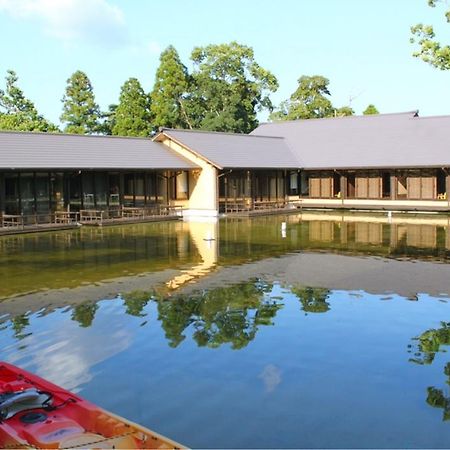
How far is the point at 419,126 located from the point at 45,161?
2283 cm

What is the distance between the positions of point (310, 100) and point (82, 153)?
36.8 m

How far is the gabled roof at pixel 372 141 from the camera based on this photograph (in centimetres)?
3512

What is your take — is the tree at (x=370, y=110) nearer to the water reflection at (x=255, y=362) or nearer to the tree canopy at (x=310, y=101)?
the tree canopy at (x=310, y=101)

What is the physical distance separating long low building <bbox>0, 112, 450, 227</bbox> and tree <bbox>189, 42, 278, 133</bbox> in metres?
12.2

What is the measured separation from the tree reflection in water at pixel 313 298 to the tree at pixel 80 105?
148 ft

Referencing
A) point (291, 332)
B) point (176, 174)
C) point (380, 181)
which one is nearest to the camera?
point (291, 332)

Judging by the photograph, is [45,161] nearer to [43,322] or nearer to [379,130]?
[43,322]

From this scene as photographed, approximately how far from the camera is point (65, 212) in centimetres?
2834

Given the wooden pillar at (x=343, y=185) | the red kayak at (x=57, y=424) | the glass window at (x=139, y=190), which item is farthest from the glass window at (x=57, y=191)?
the red kayak at (x=57, y=424)

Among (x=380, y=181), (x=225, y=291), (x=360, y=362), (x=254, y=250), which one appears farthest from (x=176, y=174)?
(x=360, y=362)

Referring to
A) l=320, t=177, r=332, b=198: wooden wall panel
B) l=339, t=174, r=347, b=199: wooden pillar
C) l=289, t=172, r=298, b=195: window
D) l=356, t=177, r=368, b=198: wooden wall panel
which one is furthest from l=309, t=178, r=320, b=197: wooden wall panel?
l=356, t=177, r=368, b=198: wooden wall panel

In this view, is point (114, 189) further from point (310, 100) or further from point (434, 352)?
point (310, 100)

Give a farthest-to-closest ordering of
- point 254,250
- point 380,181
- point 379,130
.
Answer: point 379,130 < point 380,181 < point 254,250

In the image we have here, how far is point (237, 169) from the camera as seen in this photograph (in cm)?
3425
